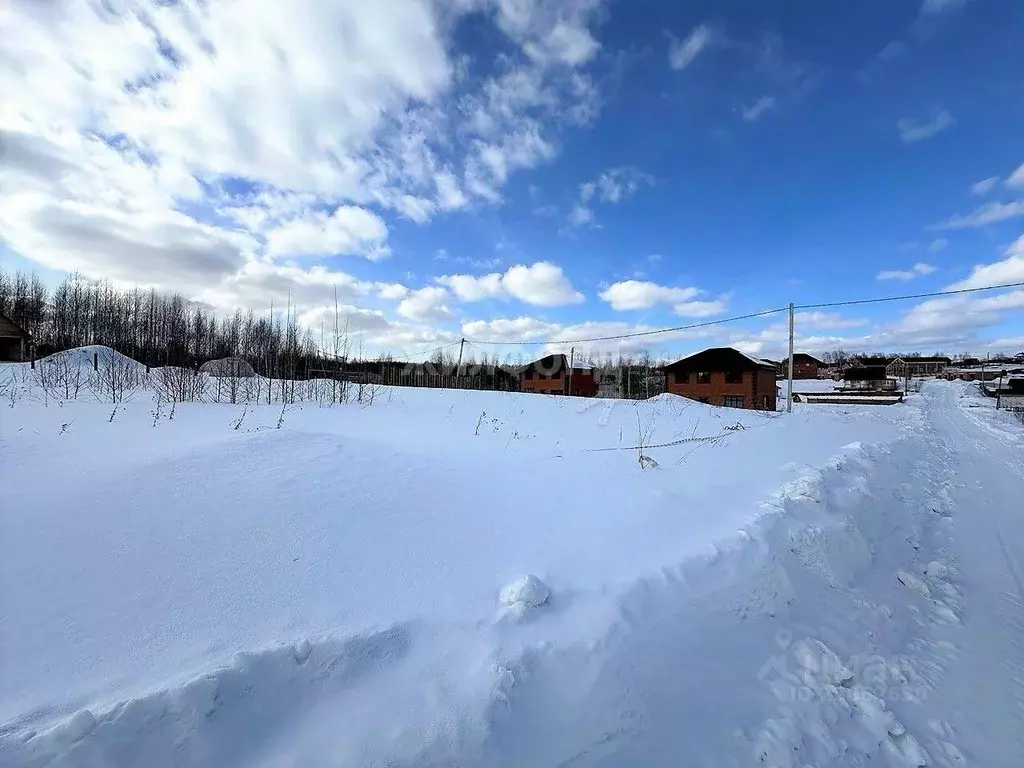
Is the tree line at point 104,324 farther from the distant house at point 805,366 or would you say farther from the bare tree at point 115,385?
the distant house at point 805,366

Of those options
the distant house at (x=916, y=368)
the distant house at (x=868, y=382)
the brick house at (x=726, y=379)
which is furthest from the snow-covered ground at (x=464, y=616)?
the distant house at (x=916, y=368)

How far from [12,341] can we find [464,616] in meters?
34.0

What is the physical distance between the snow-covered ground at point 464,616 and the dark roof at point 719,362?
2407cm

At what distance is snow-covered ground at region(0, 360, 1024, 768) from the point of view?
1.71m

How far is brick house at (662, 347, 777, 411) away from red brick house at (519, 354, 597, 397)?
7.67 meters

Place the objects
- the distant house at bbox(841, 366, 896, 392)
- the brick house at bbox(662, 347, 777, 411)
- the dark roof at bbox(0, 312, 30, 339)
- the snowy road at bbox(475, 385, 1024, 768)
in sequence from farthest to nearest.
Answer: the distant house at bbox(841, 366, 896, 392)
the brick house at bbox(662, 347, 777, 411)
the dark roof at bbox(0, 312, 30, 339)
the snowy road at bbox(475, 385, 1024, 768)

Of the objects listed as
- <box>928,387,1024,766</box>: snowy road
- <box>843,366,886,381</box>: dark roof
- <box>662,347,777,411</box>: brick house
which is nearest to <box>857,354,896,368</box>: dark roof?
<box>843,366,886,381</box>: dark roof

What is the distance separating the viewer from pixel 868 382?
1629 inches

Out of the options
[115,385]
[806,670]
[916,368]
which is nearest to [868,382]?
[806,670]

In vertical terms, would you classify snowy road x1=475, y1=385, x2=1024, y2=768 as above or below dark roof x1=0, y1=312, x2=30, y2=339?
below

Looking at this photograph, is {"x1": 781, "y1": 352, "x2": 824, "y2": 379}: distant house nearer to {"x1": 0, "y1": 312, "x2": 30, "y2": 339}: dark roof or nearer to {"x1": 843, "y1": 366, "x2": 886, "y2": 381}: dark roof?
{"x1": 843, "y1": 366, "x2": 886, "y2": 381}: dark roof

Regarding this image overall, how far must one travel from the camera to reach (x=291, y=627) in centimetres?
212

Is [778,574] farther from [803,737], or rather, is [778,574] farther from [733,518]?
[803,737]

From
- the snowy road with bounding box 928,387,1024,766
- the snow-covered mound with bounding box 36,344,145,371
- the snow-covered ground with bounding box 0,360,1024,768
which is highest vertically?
the snow-covered mound with bounding box 36,344,145,371
